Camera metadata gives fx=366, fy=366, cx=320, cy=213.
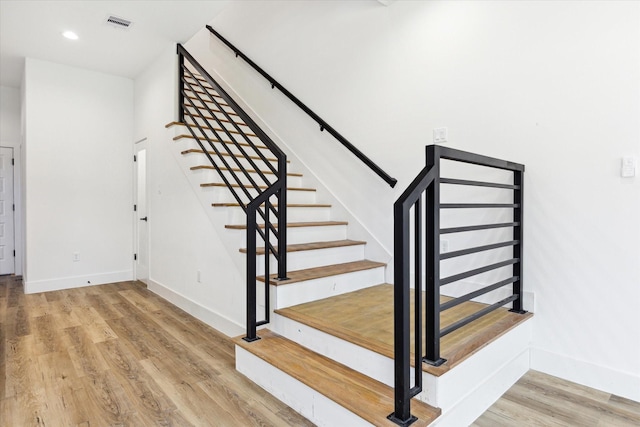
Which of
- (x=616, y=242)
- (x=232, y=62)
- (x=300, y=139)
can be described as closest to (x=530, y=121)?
(x=616, y=242)

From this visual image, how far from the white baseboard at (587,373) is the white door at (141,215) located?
4541 millimetres

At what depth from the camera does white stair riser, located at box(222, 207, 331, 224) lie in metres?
3.04

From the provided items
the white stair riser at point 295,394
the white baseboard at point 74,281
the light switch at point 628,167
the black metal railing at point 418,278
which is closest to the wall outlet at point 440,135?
the black metal railing at point 418,278

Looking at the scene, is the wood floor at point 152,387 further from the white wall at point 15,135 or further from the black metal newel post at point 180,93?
the white wall at point 15,135

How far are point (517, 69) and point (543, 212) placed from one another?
96cm

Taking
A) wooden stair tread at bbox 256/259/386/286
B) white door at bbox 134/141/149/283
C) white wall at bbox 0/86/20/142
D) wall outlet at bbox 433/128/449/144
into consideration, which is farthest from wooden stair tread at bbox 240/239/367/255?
white wall at bbox 0/86/20/142

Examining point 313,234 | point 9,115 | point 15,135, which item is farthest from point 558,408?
point 9,115

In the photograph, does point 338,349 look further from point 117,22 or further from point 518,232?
point 117,22

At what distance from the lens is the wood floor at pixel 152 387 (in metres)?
1.86

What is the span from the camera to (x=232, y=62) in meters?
5.16

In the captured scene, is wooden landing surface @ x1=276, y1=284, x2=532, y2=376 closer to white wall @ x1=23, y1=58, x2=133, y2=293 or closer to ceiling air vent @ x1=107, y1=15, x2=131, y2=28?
ceiling air vent @ x1=107, y1=15, x2=131, y2=28

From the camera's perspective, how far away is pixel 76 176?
198 inches

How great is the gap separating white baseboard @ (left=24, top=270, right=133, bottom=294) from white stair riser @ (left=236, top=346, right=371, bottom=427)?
3.78 meters

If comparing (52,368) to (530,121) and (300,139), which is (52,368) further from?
(530,121)
